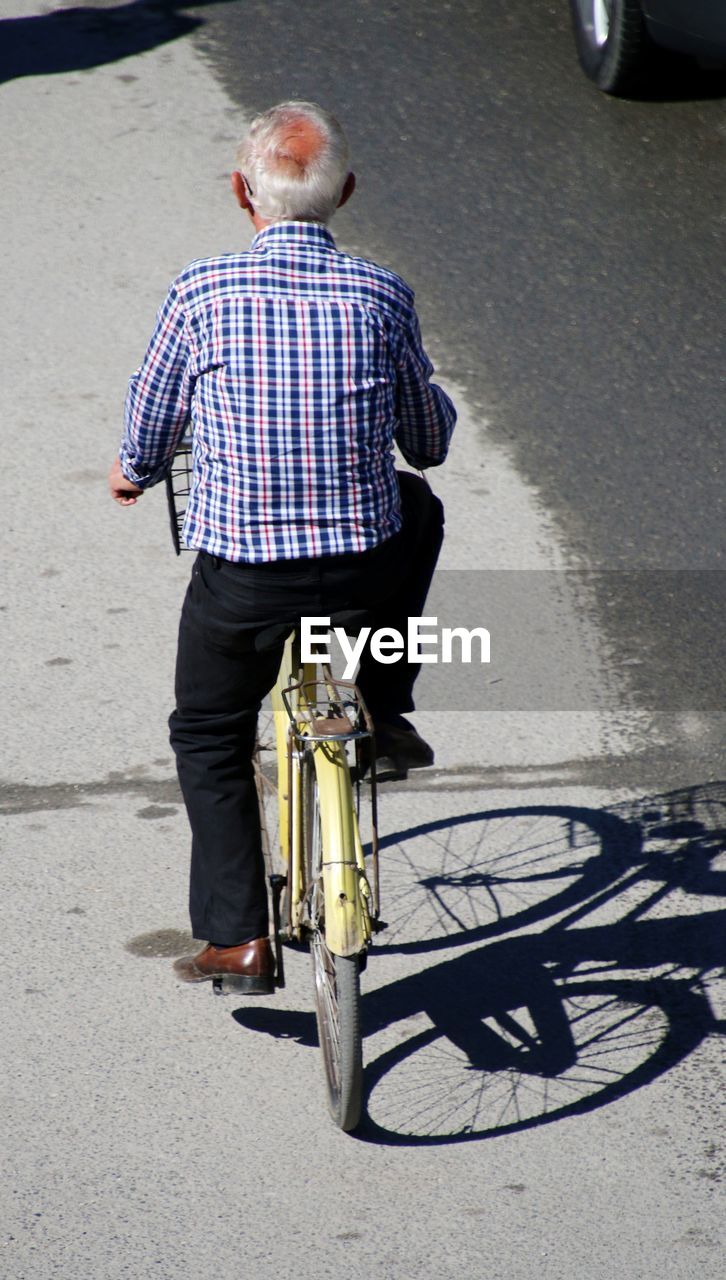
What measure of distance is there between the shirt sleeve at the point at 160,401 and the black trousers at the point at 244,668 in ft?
0.77

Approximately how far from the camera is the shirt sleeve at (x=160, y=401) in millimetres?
3123

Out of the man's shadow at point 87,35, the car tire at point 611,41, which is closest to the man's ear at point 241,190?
the car tire at point 611,41

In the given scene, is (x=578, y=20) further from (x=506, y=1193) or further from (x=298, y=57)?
(x=506, y=1193)

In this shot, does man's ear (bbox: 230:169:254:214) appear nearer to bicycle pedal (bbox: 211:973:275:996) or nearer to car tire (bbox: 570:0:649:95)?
bicycle pedal (bbox: 211:973:275:996)

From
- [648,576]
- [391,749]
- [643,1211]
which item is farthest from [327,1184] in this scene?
[648,576]

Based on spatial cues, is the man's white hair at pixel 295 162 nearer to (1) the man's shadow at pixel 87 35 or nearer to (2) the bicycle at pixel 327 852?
(2) the bicycle at pixel 327 852

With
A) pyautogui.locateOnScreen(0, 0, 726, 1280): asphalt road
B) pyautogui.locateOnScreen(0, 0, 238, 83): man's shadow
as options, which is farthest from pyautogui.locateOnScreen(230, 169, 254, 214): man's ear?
pyautogui.locateOnScreen(0, 0, 238, 83): man's shadow

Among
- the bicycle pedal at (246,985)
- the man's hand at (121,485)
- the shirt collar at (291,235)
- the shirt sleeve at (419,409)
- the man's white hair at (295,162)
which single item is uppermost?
the man's white hair at (295,162)

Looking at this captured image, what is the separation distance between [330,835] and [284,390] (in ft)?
2.84

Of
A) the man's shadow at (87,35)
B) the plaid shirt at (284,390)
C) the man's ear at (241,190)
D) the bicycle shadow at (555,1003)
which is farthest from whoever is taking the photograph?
the man's shadow at (87,35)

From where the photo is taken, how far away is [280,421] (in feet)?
10.2

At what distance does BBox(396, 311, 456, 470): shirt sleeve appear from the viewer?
321 cm

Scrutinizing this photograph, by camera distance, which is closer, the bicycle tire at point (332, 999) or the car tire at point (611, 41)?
the bicycle tire at point (332, 999)

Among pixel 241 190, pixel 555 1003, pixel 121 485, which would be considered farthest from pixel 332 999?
pixel 241 190
